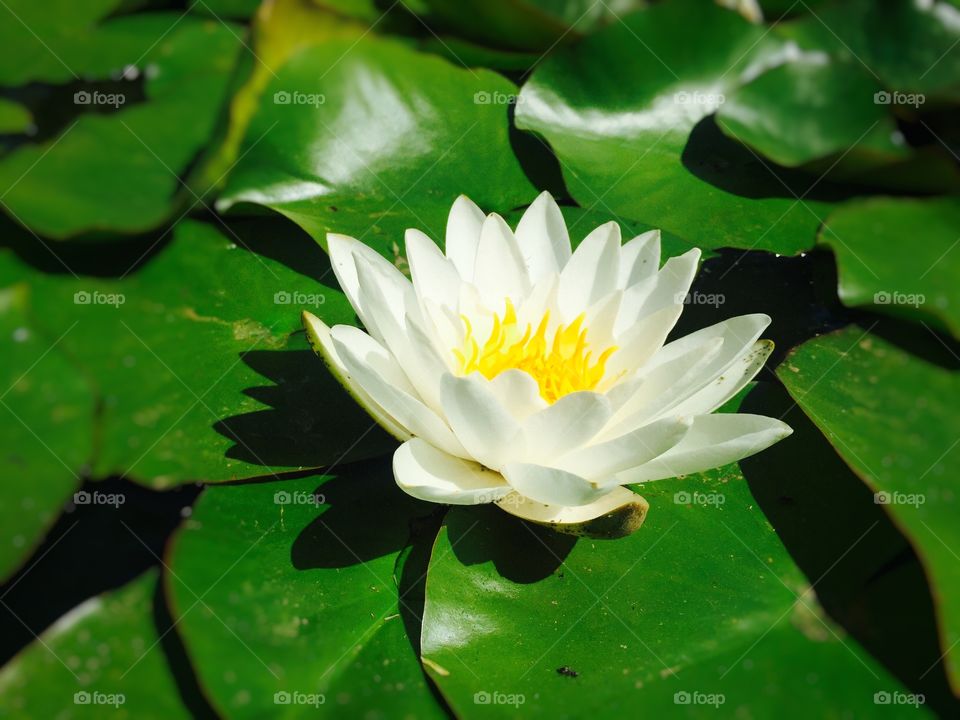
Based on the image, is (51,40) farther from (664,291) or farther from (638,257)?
(664,291)

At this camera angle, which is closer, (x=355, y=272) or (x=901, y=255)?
(x=355, y=272)

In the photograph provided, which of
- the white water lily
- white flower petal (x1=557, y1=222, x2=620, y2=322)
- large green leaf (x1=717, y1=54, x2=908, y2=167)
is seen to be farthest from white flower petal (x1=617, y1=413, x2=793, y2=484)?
large green leaf (x1=717, y1=54, x2=908, y2=167)

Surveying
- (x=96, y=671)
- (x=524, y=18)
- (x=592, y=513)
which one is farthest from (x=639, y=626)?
(x=524, y=18)

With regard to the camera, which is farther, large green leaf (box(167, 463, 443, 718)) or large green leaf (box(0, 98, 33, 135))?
large green leaf (box(0, 98, 33, 135))

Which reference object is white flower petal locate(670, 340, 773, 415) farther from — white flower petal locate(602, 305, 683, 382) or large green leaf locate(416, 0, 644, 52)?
large green leaf locate(416, 0, 644, 52)

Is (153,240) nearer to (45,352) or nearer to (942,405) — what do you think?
(45,352)
